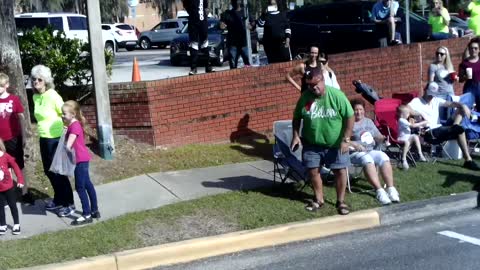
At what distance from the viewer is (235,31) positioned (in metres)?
13.6

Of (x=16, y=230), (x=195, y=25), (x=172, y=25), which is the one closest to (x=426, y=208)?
(x=16, y=230)

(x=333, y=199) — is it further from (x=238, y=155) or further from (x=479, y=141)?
(x=479, y=141)

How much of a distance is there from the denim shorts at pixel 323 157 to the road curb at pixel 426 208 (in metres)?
0.67

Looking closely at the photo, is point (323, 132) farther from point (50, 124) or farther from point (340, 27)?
point (340, 27)

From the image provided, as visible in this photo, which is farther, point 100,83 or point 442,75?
point 442,75

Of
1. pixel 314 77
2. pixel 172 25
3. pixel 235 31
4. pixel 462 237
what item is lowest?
pixel 462 237

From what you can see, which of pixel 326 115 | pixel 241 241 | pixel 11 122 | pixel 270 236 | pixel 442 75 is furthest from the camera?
pixel 442 75

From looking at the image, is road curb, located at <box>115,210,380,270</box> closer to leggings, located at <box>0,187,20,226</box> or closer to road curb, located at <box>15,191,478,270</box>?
road curb, located at <box>15,191,478,270</box>

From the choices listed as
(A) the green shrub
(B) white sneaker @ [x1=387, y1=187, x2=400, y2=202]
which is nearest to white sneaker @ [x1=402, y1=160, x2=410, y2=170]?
(B) white sneaker @ [x1=387, y1=187, x2=400, y2=202]

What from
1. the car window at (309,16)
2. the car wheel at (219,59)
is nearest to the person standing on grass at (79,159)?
the car window at (309,16)

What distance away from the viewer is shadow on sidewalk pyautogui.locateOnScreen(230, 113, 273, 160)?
10.9 m

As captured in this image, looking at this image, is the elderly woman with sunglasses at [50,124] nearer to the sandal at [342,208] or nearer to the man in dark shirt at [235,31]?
the sandal at [342,208]

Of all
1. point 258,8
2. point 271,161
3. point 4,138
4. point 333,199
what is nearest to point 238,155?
point 271,161

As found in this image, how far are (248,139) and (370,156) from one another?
3211mm
